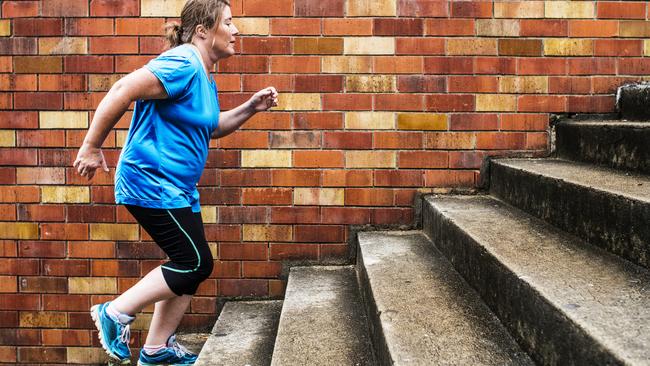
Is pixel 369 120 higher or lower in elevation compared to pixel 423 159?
higher

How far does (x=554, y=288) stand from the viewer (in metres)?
1.57

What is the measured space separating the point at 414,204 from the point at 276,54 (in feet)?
3.95

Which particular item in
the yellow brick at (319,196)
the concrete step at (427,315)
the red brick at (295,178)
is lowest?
the concrete step at (427,315)

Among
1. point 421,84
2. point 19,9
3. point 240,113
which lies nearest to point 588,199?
point 421,84

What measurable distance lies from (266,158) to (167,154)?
3.25 ft

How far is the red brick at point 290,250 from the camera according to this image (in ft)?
Result: 10.6

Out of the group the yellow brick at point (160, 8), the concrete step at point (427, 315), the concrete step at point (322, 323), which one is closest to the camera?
the concrete step at point (427, 315)

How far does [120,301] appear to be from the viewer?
2414mm

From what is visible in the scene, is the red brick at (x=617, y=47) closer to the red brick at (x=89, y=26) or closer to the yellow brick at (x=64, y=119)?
the red brick at (x=89, y=26)

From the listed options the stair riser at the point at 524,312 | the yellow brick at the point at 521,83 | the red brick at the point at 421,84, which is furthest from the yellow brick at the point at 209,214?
the yellow brick at the point at 521,83

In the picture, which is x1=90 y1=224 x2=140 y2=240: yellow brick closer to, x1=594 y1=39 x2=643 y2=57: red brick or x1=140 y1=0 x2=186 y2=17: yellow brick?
x1=140 y1=0 x2=186 y2=17: yellow brick

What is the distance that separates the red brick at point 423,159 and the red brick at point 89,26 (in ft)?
6.16

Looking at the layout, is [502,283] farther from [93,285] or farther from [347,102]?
[93,285]

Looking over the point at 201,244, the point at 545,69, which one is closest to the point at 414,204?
the point at 545,69
